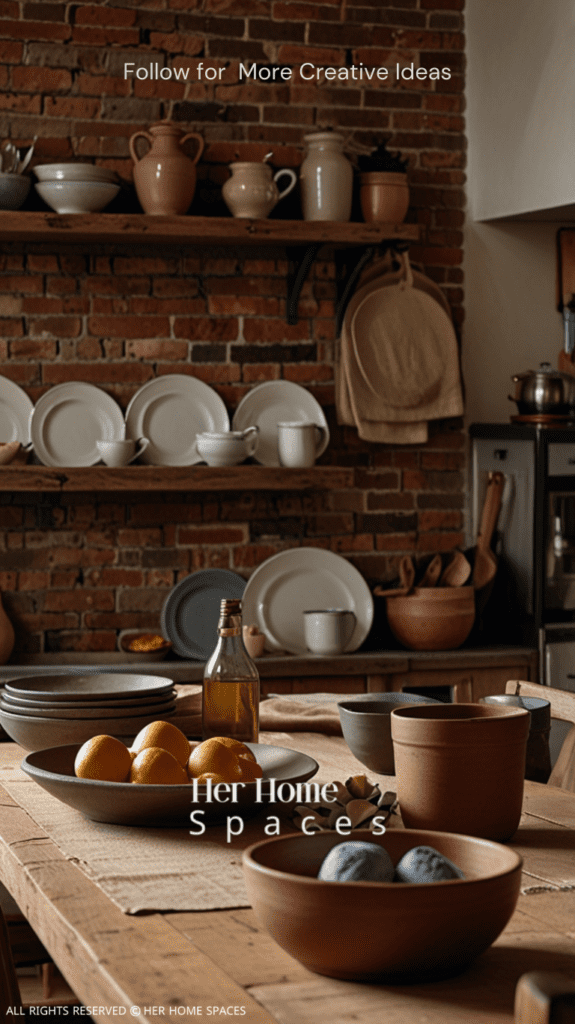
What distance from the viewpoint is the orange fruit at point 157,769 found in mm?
1386

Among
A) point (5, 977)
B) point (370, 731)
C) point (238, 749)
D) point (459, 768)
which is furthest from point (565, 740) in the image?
point (5, 977)

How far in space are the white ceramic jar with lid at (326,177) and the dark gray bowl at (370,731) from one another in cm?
224

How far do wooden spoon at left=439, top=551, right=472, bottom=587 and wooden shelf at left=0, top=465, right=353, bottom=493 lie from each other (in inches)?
18.7

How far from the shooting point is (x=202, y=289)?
12.2 ft

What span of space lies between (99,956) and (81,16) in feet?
10.7

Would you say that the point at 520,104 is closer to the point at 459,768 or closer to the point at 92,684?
the point at 92,684

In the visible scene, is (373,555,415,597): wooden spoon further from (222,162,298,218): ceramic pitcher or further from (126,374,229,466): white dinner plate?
(222,162,298,218): ceramic pitcher

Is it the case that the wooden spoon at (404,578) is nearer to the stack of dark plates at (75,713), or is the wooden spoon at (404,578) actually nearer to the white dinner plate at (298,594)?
the white dinner plate at (298,594)

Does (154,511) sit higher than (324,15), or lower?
lower

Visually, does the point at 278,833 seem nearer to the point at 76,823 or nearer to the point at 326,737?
the point at 76,823

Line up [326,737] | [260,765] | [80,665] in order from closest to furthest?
[260,765] < [326,737] < [80,665]

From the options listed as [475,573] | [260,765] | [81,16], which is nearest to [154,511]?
[475,573]

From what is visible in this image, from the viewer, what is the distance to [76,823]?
1457 millimetres

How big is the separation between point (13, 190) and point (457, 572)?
1.75 metres
